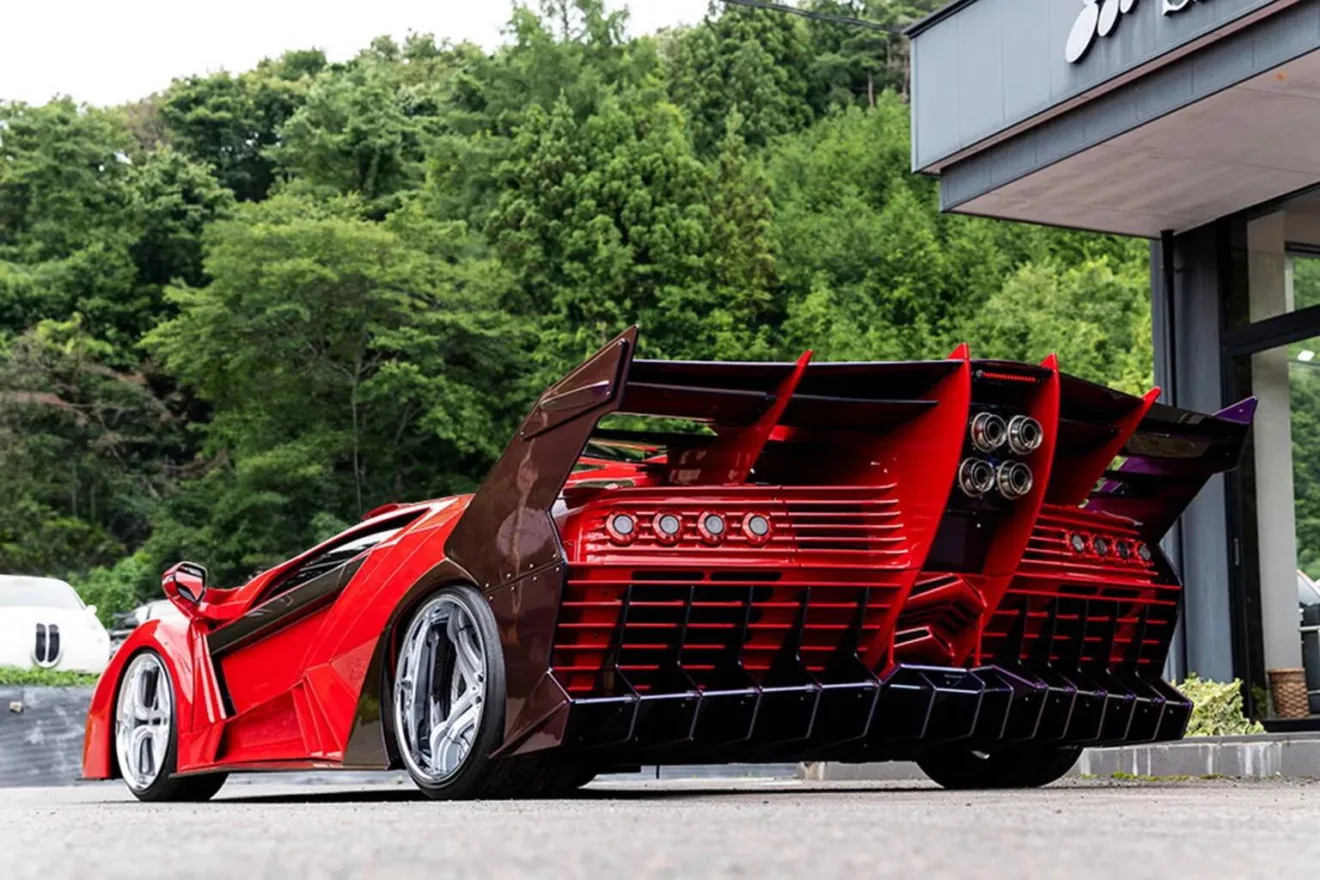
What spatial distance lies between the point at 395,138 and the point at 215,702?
42746mm

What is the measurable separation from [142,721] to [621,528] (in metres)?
3.18

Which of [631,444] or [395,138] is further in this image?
[395,138]

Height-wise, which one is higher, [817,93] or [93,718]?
[817,93]

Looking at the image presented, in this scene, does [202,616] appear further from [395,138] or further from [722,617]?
[395,138]

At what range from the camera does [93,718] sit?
26.4 ft

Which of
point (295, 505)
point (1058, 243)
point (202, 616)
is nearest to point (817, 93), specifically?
point (1058, 243)

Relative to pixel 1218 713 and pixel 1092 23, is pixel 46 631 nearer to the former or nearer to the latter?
pixel 1218 713

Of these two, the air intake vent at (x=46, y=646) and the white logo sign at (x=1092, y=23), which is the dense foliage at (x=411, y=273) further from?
the white logo sign at (x=1092, y=23)

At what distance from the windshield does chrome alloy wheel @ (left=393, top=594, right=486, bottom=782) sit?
558 inches

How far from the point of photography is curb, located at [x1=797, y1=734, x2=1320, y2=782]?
26.7 ft

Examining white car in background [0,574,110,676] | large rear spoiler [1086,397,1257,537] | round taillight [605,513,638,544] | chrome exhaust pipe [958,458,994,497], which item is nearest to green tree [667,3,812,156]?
white car in background [0,574,110,676]

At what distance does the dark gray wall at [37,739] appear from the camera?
11.9m

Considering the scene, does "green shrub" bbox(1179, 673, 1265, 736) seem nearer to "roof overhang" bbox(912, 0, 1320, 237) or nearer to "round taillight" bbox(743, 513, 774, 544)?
"roof overhang" bbox(912, 0, 1320, 237)

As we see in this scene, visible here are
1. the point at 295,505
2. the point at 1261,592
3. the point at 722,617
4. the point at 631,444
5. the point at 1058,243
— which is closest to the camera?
the point at 722,617
